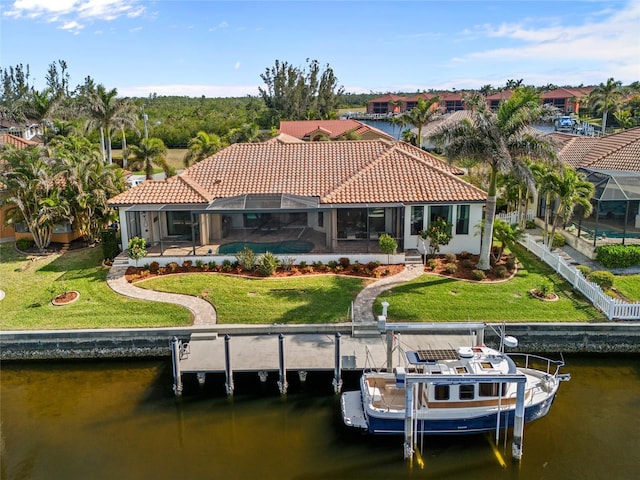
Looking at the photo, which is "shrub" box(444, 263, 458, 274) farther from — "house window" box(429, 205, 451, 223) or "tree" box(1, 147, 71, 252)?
"tree" box(1, 147, 71, 252)

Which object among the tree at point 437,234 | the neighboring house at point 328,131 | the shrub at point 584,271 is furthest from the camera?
the neighboring house at point 328,131

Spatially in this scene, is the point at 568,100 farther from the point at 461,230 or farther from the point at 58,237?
the point at 58,237

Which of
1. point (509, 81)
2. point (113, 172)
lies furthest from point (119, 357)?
point (509, 81)

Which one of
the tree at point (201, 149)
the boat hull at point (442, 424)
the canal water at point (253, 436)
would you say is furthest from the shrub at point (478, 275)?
the tree at point (201, 149)

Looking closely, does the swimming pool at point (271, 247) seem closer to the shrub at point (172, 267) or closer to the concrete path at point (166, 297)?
the shrub at point (172, 267)

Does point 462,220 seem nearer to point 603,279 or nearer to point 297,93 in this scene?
point 603,279
